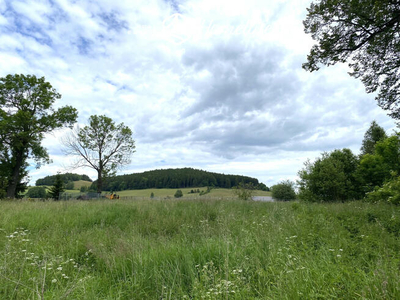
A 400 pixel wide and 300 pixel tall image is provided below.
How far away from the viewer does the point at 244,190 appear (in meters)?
22.5

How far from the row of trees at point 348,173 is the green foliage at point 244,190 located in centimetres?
555

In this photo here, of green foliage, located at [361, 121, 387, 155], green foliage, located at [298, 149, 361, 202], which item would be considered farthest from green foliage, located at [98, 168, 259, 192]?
green foliage, located at [298, 149, 361, 202]

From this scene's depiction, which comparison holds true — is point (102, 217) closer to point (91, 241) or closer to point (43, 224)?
point (43, 224)

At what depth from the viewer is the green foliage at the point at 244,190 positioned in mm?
22203

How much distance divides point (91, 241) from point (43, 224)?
3.26 m

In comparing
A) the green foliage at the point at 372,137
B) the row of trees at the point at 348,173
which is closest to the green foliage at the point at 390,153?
the row of trees at the point at 348,173

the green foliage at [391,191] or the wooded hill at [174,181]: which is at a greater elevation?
the wooded hill at [174,181]

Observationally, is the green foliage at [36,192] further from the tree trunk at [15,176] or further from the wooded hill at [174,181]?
A: the tree trunk at [15,176]

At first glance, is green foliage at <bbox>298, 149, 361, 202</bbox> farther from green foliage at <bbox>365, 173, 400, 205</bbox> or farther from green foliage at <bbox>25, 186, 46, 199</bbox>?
green foliage at <bbox>25, 186, 46, 199</bbox>

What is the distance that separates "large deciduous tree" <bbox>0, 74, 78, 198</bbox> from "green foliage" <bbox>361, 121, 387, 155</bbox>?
55.6m

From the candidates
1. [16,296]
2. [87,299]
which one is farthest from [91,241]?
[87,299]

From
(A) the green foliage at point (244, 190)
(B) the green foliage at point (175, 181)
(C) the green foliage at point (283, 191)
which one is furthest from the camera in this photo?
(B) the green foliage at point (175, 181)

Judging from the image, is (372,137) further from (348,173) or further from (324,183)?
(324,183)

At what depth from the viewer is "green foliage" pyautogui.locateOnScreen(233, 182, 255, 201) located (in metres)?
22.2
